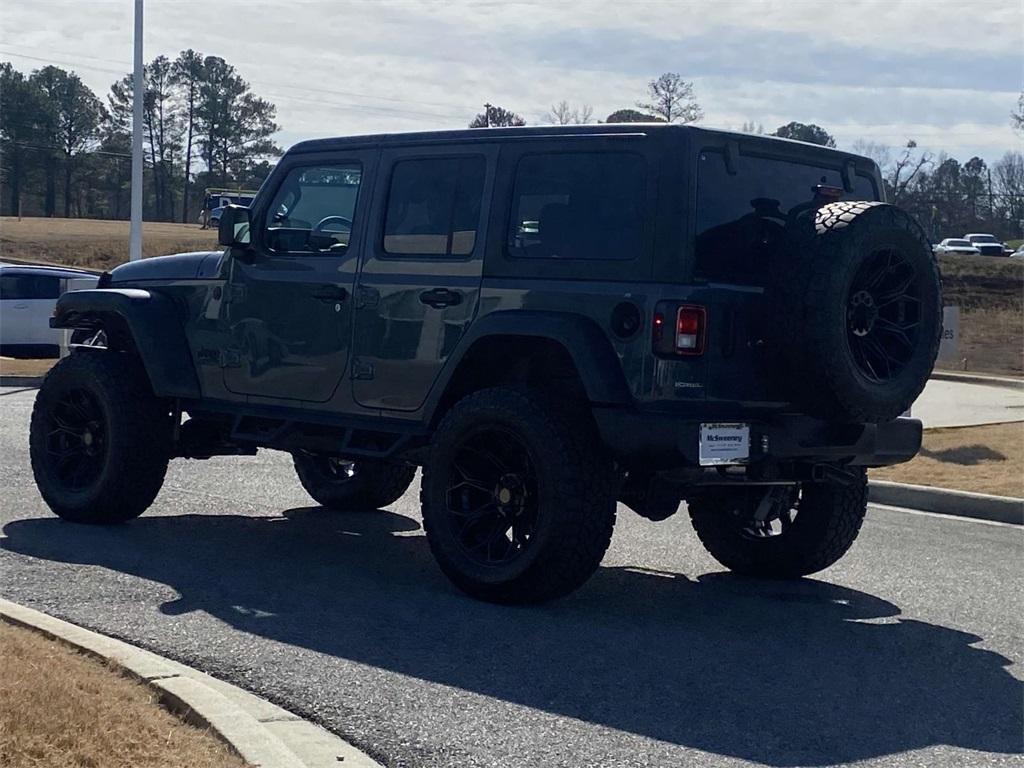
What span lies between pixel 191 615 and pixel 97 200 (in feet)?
278

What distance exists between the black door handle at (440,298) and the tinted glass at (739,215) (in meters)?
1.28

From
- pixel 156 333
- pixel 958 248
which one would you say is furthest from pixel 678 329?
pixel 958 248

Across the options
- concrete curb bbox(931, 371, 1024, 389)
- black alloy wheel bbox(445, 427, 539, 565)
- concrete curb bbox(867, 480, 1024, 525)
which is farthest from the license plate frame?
concrete curb bbox(931, 371, 1024, 389)

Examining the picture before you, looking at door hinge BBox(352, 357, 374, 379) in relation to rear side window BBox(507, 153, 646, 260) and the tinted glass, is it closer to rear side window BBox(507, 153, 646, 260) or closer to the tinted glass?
rear side window BBox(507, 153, 646, 260)

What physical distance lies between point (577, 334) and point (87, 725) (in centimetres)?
300

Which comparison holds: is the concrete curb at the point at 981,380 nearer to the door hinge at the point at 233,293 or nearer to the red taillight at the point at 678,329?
the door hinge at the point at 233,293

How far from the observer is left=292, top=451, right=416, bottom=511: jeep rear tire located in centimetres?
980

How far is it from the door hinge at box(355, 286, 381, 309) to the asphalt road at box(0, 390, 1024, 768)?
1403 millimetres

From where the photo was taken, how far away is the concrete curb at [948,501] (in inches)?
439

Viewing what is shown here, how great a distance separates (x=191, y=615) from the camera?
667 centimetres

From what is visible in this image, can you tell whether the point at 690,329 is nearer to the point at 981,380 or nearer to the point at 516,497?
the point at 516,497

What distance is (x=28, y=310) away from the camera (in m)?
23.8

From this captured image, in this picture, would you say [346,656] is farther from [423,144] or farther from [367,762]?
[423,144]

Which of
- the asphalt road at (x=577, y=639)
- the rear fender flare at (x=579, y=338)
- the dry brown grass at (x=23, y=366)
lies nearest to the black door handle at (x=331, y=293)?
the rear fender flare at (x=579, y=338)
